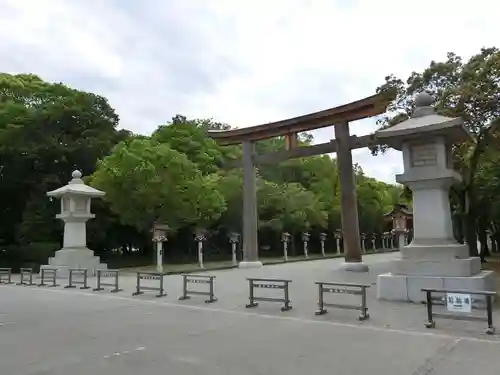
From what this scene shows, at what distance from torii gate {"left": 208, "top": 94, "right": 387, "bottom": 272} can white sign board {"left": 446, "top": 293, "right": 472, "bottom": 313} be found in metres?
11.4

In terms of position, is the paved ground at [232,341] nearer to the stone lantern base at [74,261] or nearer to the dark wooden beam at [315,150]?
the stone lantern base at [74,261]

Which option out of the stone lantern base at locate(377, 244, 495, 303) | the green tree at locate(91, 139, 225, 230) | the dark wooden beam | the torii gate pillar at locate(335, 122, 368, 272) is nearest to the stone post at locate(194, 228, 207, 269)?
the green tree at locate(91, 139, 225, 230)

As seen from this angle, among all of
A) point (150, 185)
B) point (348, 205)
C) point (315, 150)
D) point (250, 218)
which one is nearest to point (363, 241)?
point (250, 218)

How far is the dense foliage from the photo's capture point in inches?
711

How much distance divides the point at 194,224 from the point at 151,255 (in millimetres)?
5956

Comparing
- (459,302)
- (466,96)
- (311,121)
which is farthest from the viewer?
(311,121)

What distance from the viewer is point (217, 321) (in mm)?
9336

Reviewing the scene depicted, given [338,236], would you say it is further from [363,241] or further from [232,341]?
[232,341]

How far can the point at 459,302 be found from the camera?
833 centimetres

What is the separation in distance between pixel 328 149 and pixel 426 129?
1065cm

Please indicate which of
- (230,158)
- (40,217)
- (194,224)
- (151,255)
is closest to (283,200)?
(230,158)

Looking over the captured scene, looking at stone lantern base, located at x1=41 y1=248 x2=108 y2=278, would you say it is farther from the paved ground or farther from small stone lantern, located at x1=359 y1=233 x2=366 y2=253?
small stone lantern, located at x1=359 y1=233 x2=366 y2=253

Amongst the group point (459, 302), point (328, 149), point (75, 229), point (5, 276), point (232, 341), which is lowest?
point (232, 341)

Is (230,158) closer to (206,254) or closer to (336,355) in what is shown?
(206,254)
